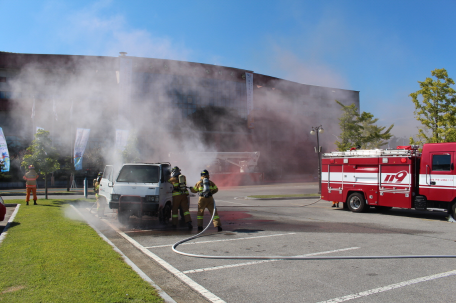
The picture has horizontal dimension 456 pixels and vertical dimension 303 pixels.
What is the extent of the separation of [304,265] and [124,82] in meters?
24.4

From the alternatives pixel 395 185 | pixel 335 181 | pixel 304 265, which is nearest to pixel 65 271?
pixel 304 265

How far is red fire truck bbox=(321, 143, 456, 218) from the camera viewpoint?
9188 mm

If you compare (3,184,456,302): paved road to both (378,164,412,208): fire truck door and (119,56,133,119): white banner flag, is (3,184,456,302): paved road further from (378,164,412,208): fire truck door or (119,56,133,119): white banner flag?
→ (119,56,133,119): white banner flag

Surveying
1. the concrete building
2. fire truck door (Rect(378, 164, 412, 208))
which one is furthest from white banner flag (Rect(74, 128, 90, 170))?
fire truck door (Rect(378, 164, 412, 208))

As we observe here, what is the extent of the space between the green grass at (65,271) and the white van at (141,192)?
68.3 inches

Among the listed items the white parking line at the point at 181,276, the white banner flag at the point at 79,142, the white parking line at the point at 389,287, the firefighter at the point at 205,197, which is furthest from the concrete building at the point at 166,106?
the white parking line at the point at 389,287

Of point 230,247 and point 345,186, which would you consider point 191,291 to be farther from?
point 345,186

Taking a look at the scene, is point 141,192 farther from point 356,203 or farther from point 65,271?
point 356,203

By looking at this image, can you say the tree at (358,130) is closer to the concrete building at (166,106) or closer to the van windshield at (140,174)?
the concrete building at (166,106)

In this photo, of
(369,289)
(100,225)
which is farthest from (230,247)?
(100,225)

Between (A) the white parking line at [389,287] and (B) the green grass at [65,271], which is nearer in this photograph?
(B) the green grass at [65,271]

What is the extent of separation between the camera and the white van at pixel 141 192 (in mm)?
7758

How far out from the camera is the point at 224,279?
12.9 ft

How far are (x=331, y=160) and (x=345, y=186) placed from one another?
115 cm
